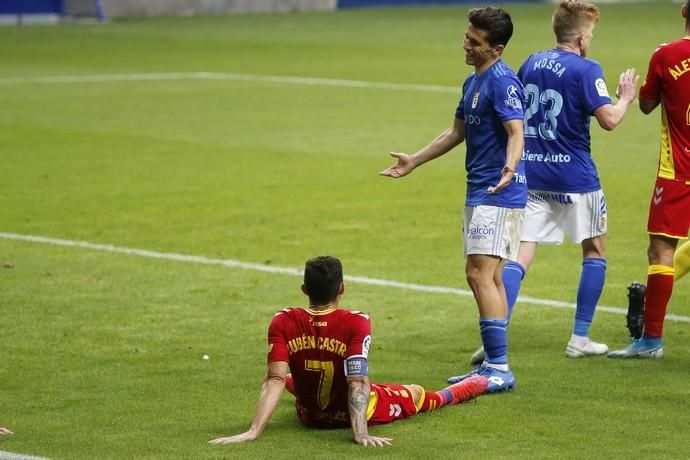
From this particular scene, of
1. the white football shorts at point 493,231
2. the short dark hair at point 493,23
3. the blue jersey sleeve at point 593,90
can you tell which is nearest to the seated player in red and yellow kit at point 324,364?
the white football shorts at point 493,231

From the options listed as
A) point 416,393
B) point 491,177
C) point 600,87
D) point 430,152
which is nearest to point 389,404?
point 416,393

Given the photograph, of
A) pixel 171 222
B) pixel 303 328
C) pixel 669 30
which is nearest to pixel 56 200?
pixel 171 222

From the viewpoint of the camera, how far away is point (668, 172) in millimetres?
9531

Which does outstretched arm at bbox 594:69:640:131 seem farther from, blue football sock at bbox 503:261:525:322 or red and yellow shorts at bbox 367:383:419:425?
red and yellow shorts at bbox 367:383:419:425

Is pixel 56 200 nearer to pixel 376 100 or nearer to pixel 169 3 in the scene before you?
pixel 376 100

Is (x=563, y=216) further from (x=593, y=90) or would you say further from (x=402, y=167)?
(x=402, y=167)

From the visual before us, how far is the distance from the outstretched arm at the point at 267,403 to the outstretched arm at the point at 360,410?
0.35 m

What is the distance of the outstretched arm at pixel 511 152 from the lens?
8.52m

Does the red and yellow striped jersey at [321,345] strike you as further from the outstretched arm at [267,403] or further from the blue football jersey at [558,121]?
the blue football jersey at [558,121]

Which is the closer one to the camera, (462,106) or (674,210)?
(462,106)

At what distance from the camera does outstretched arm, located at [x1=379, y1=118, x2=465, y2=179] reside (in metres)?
9.25

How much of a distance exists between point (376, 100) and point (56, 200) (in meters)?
11.1

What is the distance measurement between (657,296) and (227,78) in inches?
884

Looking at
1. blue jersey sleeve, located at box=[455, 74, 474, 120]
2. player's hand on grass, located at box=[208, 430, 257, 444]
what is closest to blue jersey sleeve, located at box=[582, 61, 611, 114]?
blue jersey sleeve, located at box=[455, 74, 474, 120]
